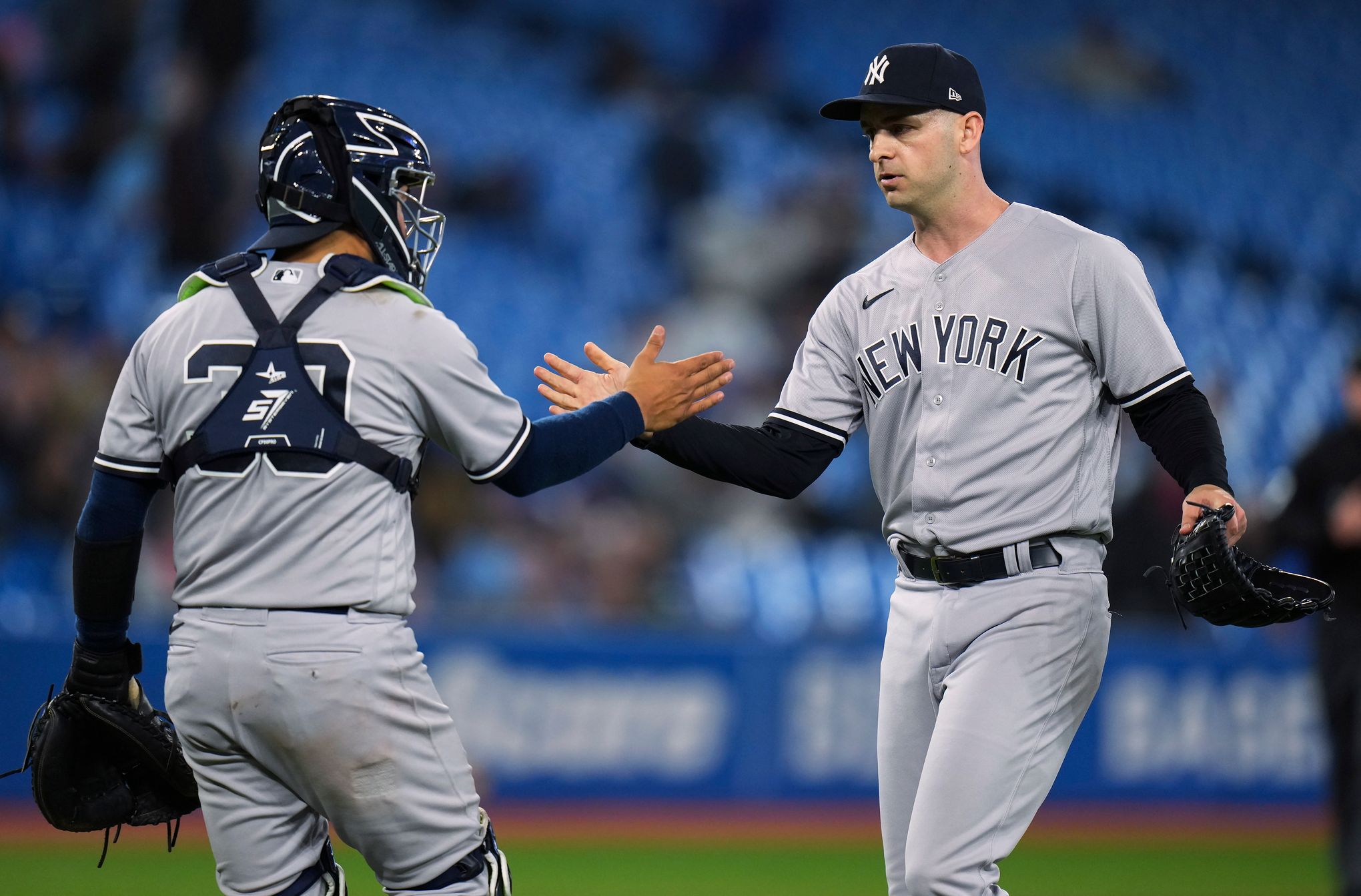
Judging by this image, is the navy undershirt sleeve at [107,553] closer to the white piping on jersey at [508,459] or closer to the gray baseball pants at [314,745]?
the gray baseball pants at [314,745]

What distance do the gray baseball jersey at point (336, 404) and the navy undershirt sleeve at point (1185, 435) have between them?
165 cm

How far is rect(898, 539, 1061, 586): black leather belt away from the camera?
12.1 ft

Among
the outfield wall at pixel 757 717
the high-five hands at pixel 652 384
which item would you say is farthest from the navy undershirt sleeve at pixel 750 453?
the outfield wall at pixel 757 717

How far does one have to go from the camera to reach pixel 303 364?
308 centimetres

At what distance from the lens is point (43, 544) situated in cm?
935

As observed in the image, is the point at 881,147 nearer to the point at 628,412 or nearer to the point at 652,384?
the point at 652,384

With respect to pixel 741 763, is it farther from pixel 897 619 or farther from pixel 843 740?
pixel 897 619

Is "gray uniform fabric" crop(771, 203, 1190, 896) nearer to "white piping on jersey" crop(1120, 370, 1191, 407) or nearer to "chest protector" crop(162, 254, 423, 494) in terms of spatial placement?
"white piping on jersey" crop(1120, 370, 1191, 407)

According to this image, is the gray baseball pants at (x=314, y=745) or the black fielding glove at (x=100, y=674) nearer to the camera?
the gray baseball pants at (x=314, y=745)

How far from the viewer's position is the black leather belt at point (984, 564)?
145 inches

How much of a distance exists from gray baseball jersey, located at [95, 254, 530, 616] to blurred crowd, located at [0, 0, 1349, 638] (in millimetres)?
5561

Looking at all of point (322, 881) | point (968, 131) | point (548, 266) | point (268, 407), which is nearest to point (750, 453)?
point (968, 131)

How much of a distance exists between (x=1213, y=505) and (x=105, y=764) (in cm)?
275

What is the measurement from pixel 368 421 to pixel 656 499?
7902mm
